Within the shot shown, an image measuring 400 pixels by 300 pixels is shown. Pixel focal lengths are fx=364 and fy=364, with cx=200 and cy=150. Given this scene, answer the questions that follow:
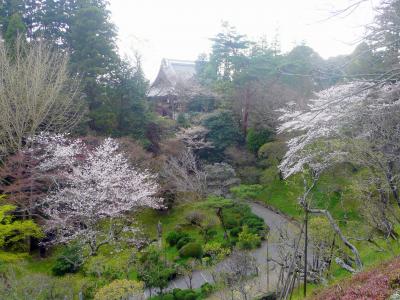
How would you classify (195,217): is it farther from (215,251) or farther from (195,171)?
(215,251)

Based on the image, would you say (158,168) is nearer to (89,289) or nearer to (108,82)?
(108,82)

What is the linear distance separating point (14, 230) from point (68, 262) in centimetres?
208

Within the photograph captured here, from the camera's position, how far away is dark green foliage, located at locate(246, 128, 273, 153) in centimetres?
1719

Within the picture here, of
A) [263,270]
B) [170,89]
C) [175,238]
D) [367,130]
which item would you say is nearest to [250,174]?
[175,238]

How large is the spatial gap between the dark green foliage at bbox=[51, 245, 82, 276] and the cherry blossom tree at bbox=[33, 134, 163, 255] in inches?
21.7

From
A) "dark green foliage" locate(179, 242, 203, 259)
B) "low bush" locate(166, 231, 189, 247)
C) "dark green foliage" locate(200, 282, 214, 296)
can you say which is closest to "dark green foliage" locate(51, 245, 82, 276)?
"dark green foliage" locate(179, 242, 203, 259)

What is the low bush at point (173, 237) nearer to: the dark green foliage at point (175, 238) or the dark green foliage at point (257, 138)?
the dark green foliage at point (175, 238)

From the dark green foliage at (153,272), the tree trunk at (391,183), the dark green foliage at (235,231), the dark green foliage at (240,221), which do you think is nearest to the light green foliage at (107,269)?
the dark green foliage at (153,272)

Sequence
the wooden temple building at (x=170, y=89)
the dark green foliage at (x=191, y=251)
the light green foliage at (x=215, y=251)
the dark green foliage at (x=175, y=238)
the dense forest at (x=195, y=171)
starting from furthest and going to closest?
the wooden temple building at (x=170, y=89)
the dark green foliage at (x=175, y=238)
the dark green foliage at (x=191, y=251)
the light green foliage at (x=215, y=251)
the dense forest at (x=195, y=171)

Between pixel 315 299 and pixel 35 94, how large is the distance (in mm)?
11259

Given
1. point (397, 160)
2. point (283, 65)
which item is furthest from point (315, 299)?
point (283, 65)

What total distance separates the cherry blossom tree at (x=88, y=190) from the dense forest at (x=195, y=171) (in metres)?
0.07

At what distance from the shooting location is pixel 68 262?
35.4ft

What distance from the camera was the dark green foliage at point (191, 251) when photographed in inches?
461
